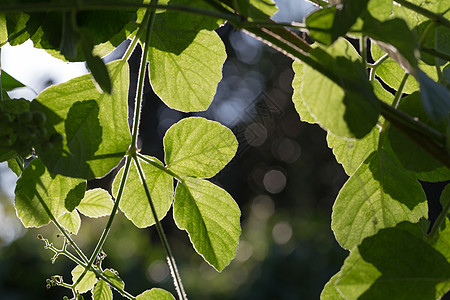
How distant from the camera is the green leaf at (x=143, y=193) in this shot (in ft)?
1.70

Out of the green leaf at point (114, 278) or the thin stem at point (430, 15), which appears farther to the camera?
the green leaf at point (114, 278)

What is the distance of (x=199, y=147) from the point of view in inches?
20.3

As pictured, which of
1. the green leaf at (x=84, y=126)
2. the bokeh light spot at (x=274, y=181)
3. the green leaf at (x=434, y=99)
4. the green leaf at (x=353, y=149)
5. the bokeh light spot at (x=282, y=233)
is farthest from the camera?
the bokeh light spot at (x=274, y=181)

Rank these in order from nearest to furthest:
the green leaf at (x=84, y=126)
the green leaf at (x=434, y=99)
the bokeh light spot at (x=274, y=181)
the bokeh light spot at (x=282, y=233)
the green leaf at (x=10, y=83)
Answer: the green leaf at (x=434, y=99) → the green leaf at (x=84, y=126) → the green leaf at (x=10, y=83) → the bokeh light spot at (x=282, y=233) → the bokeh light spot at (x=274, y=181)

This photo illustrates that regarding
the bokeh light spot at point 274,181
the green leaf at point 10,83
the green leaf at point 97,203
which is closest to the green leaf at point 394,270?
the green leaf at point 97,203

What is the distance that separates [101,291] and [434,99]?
0.36 meters

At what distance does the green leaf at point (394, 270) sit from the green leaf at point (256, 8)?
0.16 metres

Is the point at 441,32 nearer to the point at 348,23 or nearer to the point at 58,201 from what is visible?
the point at 348,23

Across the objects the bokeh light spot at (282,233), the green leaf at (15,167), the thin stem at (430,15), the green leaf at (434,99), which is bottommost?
the bokeh light spot at (282,233)

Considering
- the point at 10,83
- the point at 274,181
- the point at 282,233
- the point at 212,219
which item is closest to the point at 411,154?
the point at 212,219

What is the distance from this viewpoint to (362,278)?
35 cm

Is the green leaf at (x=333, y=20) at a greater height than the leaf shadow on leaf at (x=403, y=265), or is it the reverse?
the green leaf at (x=333, y=20)

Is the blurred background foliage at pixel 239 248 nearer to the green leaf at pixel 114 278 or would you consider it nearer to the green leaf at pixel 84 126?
the green leaf at pixel 114 278

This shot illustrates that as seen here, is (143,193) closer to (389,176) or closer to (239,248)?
(389,176)
